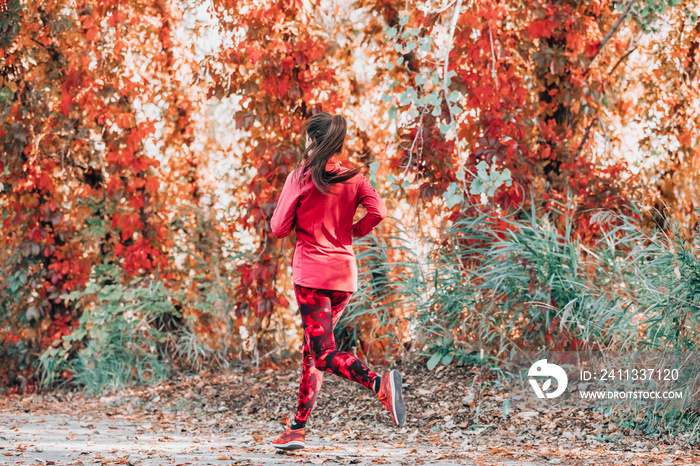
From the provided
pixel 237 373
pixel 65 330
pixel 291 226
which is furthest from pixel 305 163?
pixel 65 330

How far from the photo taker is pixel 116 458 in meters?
4.13

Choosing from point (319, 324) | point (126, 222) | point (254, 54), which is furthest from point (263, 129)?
point (319, 324)

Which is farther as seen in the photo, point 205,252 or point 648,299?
point 205,252

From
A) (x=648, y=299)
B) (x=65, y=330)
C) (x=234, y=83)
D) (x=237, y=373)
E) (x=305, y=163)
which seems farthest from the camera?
(x=65, y=330)

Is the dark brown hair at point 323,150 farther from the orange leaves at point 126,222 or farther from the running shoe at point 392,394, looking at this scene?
the orange leaves at point 126,222

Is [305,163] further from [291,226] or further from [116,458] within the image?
[116,458]

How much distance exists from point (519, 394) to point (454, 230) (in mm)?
1608

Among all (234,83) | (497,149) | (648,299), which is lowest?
(648,299)

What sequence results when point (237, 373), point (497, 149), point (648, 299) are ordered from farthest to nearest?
point (237, 373)
point (497, 149)
point (648, 299)

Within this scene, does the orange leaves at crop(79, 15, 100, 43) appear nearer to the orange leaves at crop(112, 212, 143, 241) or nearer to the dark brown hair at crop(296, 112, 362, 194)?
the orange leaves at crop(112, 212, 143, 241)

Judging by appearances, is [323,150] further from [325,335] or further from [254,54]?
[254,54]
